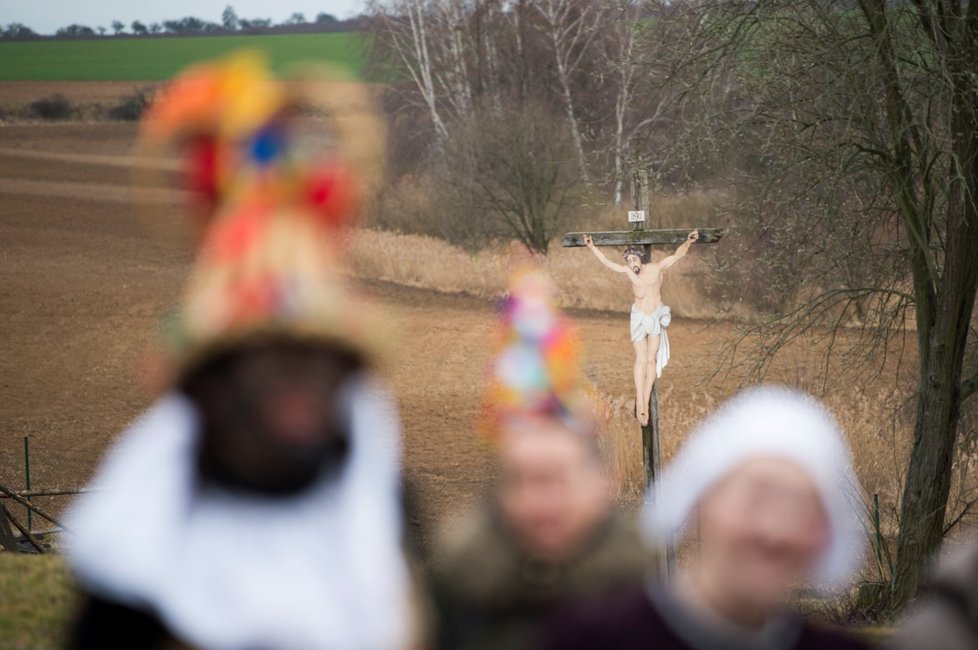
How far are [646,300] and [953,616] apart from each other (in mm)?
9987

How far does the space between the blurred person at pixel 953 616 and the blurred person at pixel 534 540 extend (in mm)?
481

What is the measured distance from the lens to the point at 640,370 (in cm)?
1135

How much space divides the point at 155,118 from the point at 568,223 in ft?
93.3

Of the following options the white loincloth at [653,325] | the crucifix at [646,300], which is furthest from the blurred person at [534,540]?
the white loincloth at [653,325]

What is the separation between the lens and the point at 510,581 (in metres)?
1.93

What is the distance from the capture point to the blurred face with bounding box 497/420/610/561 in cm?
172

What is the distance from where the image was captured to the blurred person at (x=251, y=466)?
1325 mm

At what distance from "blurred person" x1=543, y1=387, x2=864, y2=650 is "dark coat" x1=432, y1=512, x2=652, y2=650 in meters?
0.39

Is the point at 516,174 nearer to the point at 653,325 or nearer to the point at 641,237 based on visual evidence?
the point at 653,325

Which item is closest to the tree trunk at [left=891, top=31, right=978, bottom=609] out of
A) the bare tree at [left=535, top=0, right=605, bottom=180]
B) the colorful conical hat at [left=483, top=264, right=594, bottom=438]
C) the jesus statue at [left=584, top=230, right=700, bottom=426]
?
the jesus statue at [left=584, top=230, right=700, bottom=426]

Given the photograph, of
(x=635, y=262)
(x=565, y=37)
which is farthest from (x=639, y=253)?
(x=565, y=37)

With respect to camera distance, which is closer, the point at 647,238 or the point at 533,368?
the point at 533,368

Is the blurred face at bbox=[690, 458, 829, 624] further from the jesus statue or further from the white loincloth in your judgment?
the white loincloth

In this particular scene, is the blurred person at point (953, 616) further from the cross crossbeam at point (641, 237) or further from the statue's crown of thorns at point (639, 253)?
the statue's crown of thorns at point (639, 253)
